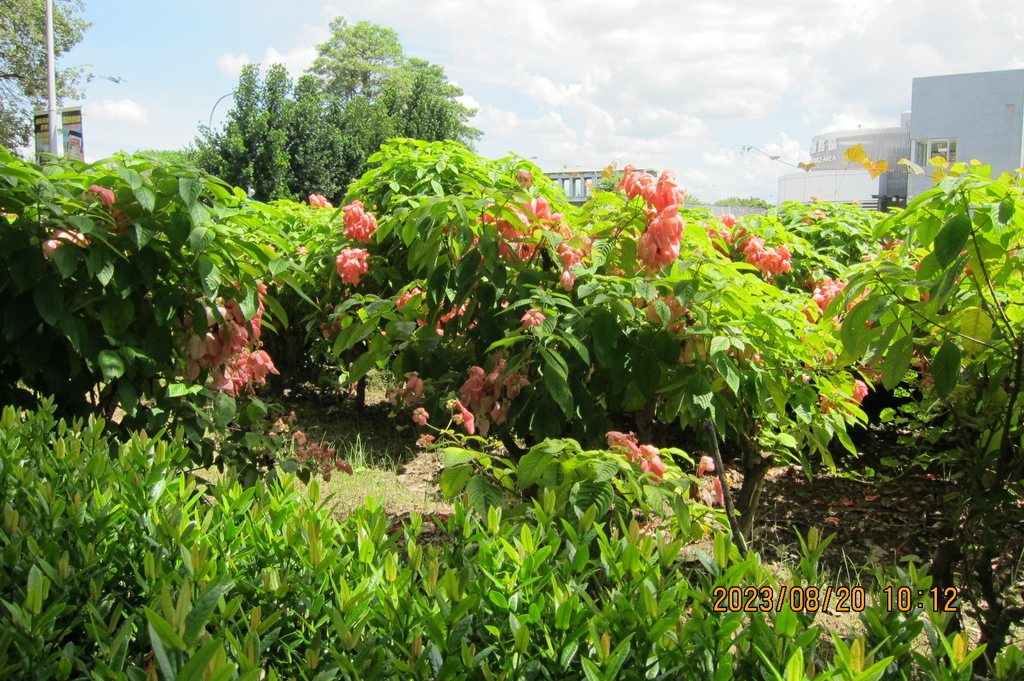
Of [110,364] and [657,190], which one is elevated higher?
[657,190]

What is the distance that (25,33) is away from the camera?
97.9ft

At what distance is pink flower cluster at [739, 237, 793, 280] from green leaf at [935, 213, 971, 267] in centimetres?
168

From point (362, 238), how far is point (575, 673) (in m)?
3.29

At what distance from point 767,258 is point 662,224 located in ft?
4.90

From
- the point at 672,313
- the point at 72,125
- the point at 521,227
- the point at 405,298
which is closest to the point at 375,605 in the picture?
the point at 672,313

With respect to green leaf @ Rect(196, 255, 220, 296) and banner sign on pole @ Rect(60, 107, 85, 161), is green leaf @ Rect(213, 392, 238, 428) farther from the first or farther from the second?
banner sign on pole @ Rect(60, 107, 85, 161)

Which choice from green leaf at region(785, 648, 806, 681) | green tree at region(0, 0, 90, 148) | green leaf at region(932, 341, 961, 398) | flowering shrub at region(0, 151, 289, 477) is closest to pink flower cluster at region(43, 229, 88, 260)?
flowering shrub at region(0, 151, 289, 477)

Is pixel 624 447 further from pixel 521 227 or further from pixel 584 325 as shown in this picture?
pixel 521 227

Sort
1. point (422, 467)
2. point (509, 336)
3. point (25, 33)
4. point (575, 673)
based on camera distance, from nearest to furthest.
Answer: point (575, 673) → point (509, 336) → point (422, 467) → point (25, 33)

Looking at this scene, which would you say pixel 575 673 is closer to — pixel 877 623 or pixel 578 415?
pixel 877 623

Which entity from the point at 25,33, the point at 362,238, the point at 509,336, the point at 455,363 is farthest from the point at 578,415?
the point at 25,33

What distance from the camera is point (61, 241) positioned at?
8.86 feet

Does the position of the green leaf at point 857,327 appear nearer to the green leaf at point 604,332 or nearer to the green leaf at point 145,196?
the green leaf at point 604,332

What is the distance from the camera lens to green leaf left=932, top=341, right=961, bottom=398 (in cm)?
221
